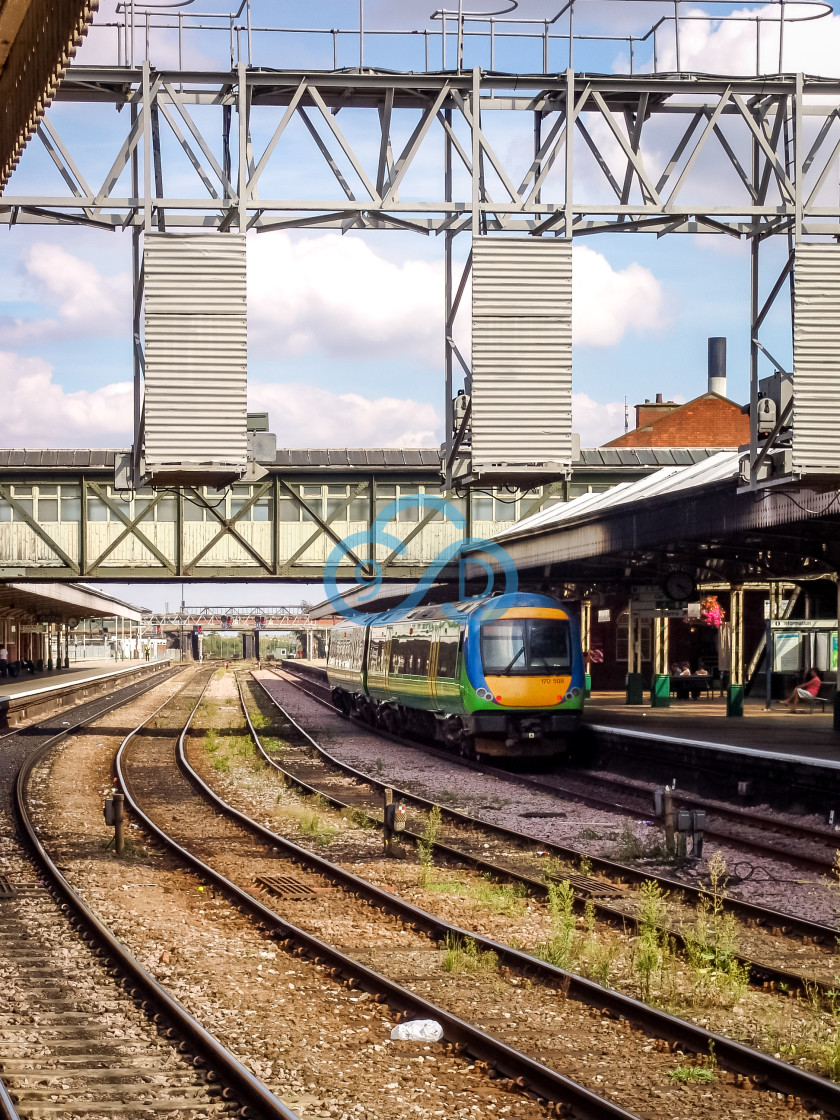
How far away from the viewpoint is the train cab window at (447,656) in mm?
24031

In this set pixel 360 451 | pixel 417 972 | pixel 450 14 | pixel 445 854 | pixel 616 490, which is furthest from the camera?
pixel 360 451

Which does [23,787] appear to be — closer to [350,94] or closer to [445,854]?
[445,854]

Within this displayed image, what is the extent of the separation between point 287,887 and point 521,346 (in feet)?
20.2

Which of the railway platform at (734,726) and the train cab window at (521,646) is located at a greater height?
the train cab window at (521,646)

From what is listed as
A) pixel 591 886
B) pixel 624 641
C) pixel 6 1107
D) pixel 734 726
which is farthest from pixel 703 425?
pixel 6 1107

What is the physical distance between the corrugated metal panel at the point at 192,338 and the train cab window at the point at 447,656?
10044 mm

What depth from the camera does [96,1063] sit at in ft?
24.3

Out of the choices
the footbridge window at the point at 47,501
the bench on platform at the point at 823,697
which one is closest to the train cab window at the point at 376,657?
the footbridge window at the point at 47,501

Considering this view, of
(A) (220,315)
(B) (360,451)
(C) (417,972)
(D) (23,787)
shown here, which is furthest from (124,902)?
(B) (360,451)

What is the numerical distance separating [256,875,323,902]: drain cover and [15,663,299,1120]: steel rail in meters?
1.72

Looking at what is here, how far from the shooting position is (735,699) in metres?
29.6

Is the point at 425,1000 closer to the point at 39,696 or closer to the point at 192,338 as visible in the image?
the point at 192,338

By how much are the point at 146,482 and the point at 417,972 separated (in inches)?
311

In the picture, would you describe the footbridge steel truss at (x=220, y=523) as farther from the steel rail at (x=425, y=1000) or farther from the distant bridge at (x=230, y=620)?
the distant bridge at (x=230, y=620)
